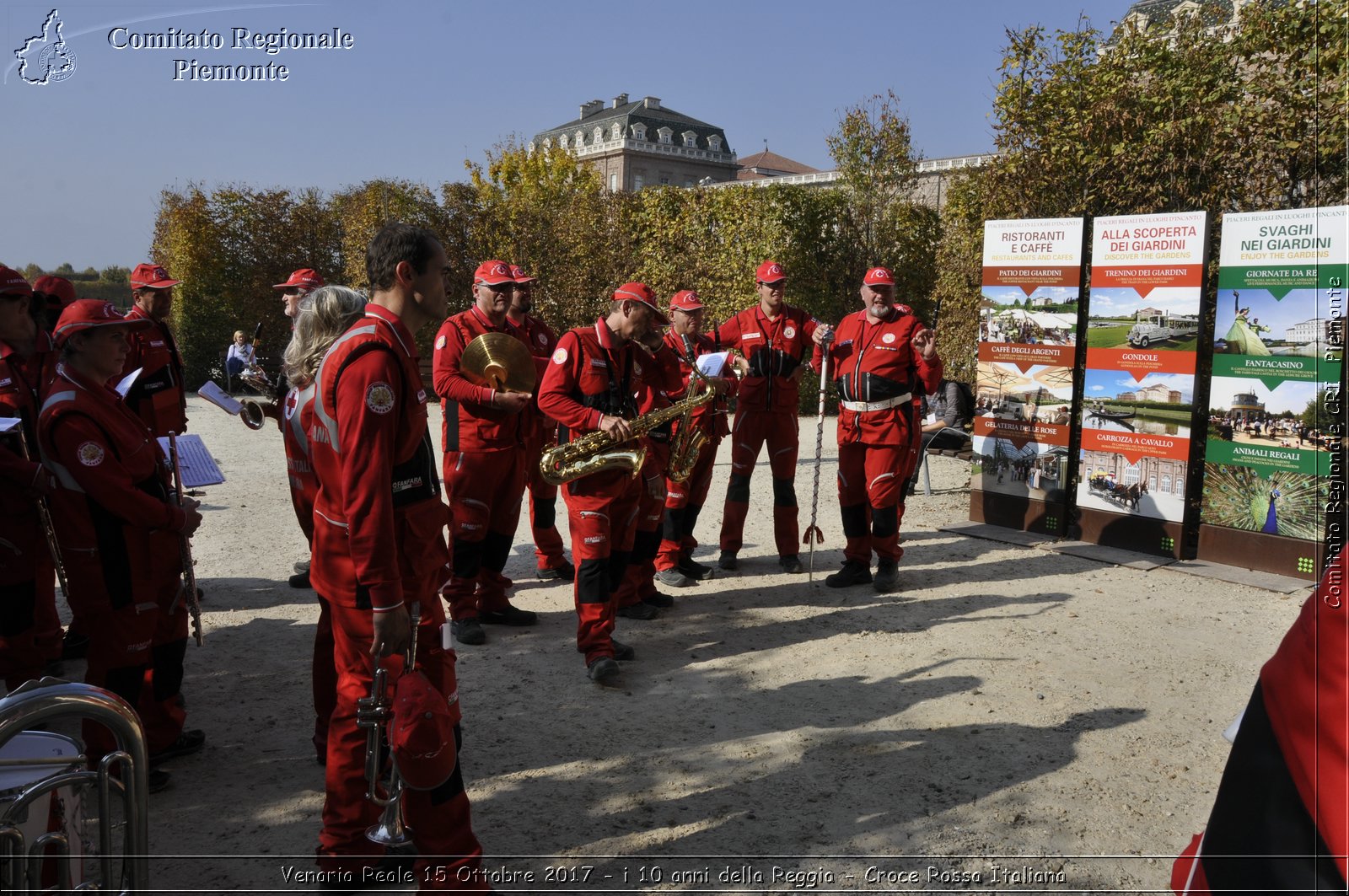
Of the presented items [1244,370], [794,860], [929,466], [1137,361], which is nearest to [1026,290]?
[1137,361]

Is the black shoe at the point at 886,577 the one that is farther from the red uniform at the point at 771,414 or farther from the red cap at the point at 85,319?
the red cap at the point at 85,319

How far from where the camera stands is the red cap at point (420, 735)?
Answer: 2.83m

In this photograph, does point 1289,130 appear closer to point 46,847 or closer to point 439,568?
point 439,568

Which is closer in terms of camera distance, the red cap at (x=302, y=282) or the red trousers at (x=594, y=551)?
the red trousers at (x=594, y=551)

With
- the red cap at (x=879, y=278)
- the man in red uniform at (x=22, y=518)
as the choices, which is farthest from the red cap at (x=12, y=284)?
the red cap at (x=879, y=278)

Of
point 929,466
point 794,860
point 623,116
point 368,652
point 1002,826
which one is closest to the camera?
point 368,652

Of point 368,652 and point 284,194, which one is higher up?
point 284,194

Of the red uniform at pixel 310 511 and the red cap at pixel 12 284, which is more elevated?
the red cap at pixel 12 284

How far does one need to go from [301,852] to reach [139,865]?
1225 mm

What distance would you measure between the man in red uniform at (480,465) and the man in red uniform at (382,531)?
2740mm

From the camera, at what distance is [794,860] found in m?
3.64

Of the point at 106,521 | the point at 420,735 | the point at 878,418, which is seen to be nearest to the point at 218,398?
the point at 106,521

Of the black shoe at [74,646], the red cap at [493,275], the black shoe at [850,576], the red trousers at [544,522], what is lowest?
the black shoe at [74,646]

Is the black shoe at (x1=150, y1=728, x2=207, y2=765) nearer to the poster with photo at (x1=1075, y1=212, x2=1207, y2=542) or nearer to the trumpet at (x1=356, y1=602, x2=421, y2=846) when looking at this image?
the trumpet at (x1=356, y1=602, x2=421, y2=846)
